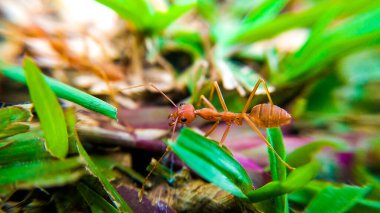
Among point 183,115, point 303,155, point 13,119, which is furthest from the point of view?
point 183,115

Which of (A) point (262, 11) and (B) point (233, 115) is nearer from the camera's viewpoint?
(B) point (233, 115)

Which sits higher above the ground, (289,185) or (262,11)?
(262,11)

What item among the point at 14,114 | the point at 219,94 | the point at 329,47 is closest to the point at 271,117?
the point at 219,94

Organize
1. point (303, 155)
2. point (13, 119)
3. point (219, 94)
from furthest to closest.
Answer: point (219, 94)
point (303, 155)
point (13, 119)

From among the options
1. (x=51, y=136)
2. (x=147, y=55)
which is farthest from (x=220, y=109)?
(x=51, y=136)

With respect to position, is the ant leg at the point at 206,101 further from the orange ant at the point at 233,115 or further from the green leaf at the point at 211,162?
the green leaf at the point at 211,162

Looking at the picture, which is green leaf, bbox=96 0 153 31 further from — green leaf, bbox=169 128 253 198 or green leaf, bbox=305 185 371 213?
green leaf, bbox=305 185 371 213

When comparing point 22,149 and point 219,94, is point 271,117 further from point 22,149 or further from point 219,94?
point 22,149

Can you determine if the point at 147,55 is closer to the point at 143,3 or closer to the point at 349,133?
the point at 143,3

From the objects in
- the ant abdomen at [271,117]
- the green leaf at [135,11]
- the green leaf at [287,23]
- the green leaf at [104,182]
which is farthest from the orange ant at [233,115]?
the green leaf at [287,23]
